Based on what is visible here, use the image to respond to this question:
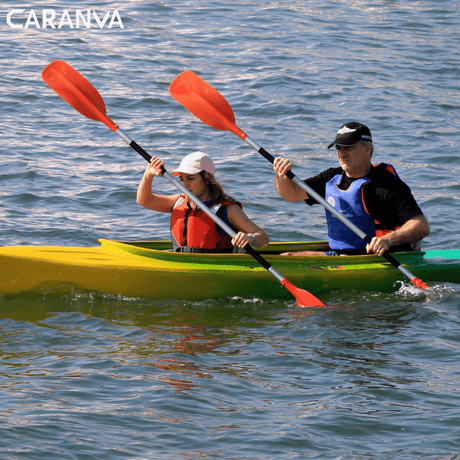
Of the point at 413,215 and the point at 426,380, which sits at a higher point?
the point at 413,215

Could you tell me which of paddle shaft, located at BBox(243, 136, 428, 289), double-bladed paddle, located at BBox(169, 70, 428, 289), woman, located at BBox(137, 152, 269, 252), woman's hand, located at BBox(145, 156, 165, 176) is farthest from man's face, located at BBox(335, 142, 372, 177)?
woman's hand, located at BBox(145, 156, 165, 176)

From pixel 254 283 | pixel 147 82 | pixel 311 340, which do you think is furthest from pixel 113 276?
pixel 147 82

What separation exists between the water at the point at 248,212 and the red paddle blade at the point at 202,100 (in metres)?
1.62

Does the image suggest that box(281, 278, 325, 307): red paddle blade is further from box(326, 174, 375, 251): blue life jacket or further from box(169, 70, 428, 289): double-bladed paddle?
box(169, 70, 428, 289): double-bladed paddle

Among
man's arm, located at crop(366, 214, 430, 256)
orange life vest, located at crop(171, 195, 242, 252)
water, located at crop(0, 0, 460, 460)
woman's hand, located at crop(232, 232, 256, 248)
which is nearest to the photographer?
water, located at crop(0, 0, 460, 460)

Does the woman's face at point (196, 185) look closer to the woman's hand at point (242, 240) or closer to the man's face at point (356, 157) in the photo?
the woman's hand at point (242, 240)

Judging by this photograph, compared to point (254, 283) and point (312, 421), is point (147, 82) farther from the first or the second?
point (312, 421)

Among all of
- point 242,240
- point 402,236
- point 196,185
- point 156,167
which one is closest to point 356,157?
point 402,236

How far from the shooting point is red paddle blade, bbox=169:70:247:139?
6.29m

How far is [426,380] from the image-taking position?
4.20m

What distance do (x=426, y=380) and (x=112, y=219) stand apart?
179 inches

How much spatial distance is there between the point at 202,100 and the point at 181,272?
5.28 feet

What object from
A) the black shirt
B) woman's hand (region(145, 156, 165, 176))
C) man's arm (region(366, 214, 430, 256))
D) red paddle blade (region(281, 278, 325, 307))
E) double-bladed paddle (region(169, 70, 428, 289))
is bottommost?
red paddle blade (region(281, 278, 325, 307))

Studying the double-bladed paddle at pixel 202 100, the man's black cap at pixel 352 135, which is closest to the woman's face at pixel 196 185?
the double-bladed paddle at pixel 202 100
